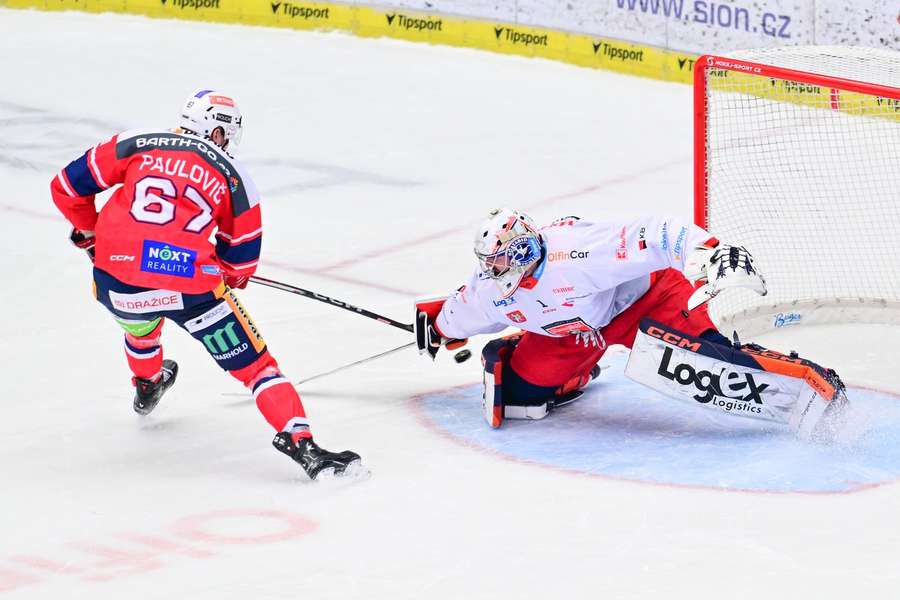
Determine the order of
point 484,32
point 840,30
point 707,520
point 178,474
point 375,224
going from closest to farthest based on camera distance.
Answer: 1. point 707,520
2. point 178,474
3. point 375,224
4. point 840,30
5. point 484,32

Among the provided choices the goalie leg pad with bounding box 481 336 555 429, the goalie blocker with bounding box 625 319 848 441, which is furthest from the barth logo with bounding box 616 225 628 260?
the goalie leg pad with bounding box 481 336 555 429

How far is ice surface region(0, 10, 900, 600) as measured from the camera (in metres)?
3.53

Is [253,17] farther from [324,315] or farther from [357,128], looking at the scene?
[324,315]

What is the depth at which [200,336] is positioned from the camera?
14.1 feet

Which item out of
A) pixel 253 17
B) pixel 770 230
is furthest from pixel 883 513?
pixel 253 17

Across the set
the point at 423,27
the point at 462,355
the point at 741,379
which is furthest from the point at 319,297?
the point at 423,27

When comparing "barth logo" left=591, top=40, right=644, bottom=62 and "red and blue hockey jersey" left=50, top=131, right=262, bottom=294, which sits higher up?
"red and blue hockey jersey" left=50, top=131, right=262, bottom=294

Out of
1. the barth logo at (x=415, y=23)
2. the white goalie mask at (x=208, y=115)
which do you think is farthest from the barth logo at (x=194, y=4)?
the white goalie mask at (x=208, y=115)

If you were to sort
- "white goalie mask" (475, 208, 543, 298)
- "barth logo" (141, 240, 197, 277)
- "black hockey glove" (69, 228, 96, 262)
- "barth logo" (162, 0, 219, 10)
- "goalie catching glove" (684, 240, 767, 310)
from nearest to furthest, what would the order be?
1. "goalie catching glove" (684, 240, 767, 310)
2. "barth logo" (141, 240, 197, 277)
3. "white goalie mask" (475, 208, 543, 298)
4. "black hockey glove" (69, 228, 96, 262)
5. "barth logo" (162, 0, 219, 10)

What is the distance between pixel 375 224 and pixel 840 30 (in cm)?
334

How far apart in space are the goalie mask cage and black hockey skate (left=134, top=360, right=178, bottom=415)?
2.10 metres

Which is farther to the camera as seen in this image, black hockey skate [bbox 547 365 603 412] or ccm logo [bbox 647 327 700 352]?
black hockey skate [bbox 547 365 603 412]

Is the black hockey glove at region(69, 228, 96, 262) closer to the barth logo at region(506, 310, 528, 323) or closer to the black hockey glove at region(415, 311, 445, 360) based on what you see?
the black hockey glove at region(415, 311, 445, 360)

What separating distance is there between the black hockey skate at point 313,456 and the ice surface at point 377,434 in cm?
6
